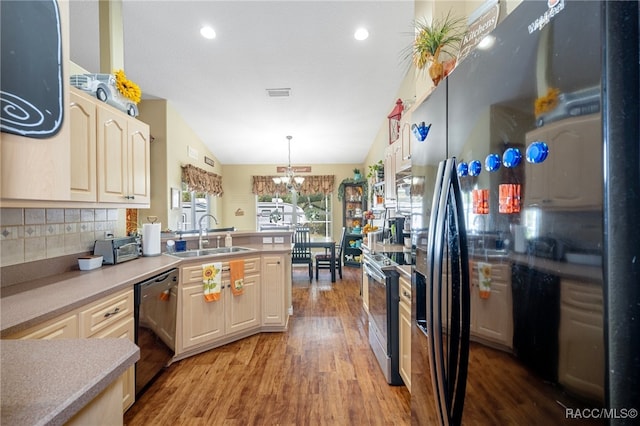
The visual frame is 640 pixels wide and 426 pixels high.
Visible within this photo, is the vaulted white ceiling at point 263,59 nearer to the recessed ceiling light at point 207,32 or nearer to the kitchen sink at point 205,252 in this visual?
the recessed ceiling light at point 207,32

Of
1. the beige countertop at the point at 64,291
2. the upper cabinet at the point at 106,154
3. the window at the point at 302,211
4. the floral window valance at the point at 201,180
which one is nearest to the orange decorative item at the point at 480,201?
the beige countertop at the point at 64,291

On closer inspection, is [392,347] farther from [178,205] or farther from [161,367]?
[178,205]

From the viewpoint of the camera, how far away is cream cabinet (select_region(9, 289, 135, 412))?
131 cm

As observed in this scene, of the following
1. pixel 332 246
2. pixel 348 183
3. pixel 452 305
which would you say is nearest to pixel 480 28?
pixel 452 305

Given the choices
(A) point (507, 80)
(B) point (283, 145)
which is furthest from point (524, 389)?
(B) point (283, 145)

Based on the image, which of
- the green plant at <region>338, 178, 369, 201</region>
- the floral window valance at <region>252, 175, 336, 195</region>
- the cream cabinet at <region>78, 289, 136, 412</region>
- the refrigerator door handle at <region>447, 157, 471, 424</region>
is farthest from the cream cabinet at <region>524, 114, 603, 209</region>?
the floral window valance at <region>252, 175, 336, 195</region>

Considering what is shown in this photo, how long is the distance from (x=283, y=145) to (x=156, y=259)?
440 centimetres

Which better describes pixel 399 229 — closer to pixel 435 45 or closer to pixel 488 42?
pixel 435 45

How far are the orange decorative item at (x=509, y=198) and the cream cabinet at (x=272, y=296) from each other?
2644 mm

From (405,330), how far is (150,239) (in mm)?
2434

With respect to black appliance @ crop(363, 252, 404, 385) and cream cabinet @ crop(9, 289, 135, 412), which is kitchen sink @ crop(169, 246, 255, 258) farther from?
black appliance @ crop(363, 252, 404, 385)

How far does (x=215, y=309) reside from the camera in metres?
2.67

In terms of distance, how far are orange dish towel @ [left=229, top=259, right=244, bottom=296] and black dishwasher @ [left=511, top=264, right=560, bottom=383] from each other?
2520mm

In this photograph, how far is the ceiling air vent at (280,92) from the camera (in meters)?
4.22
